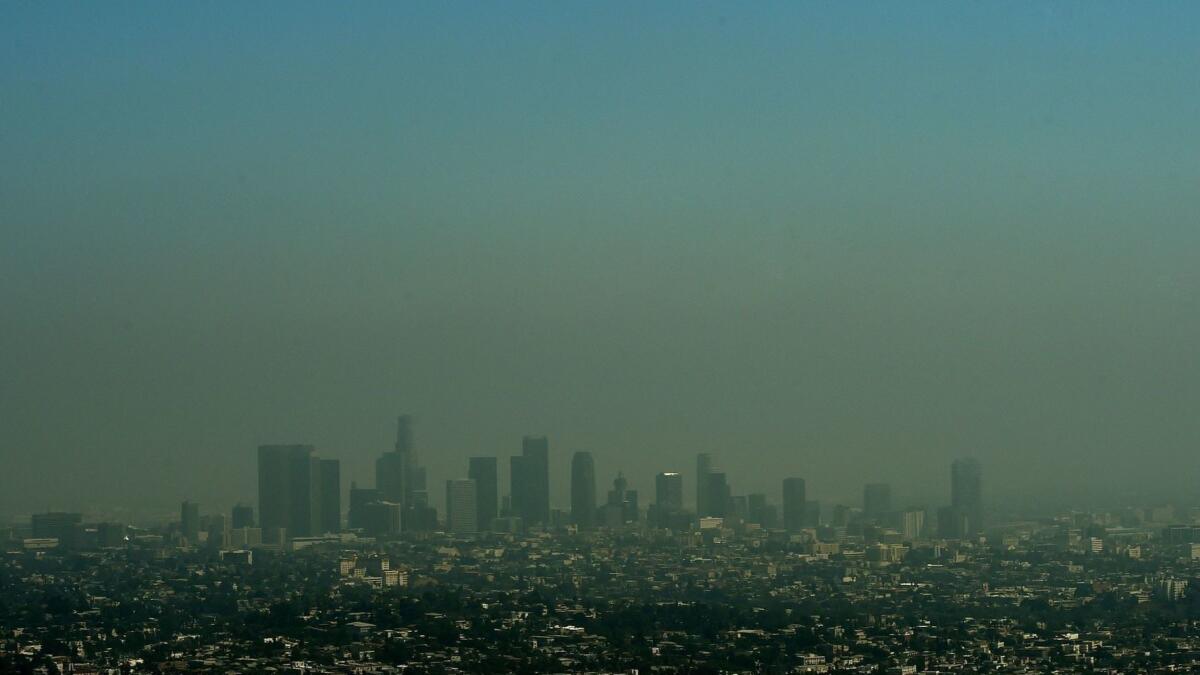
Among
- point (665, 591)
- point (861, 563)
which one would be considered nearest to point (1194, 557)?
point (861, 563)

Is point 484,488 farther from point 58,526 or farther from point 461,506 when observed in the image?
point 58,526

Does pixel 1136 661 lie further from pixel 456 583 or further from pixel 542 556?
pixel 542 556

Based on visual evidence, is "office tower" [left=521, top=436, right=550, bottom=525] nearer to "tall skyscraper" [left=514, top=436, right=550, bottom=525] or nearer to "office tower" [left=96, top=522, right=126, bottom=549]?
"tall skyscraper" [left=514, top=436, right=550, bottom=525]

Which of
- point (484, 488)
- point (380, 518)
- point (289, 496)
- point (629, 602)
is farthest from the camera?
point (484, 488)

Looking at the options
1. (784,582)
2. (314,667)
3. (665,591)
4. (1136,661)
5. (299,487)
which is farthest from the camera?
(299,487)

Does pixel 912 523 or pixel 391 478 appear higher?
pixel 391 478

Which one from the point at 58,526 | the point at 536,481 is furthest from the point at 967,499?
the point at 58,526

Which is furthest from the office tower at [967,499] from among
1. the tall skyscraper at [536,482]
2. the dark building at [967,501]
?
the tall skyscraper at [536,482]
